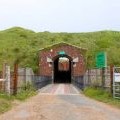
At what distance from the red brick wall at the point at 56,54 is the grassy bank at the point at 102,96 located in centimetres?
2950

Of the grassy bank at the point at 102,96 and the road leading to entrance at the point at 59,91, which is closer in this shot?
the grassy bank at the point at 102,96

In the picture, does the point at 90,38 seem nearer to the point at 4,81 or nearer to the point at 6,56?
the point at 6,56

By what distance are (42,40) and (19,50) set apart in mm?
6253

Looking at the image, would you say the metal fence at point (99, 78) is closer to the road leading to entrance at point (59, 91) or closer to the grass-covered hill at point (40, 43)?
the road leading to entrance at point (59, 91)

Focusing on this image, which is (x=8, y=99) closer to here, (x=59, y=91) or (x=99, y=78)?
(x=99, y=78)

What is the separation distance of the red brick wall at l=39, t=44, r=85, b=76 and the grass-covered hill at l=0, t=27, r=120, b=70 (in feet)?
3.63

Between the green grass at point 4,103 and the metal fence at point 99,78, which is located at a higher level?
the metal fence at point 99,78

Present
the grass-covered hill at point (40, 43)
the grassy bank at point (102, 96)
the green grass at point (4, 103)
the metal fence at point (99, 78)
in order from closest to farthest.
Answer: the green grass at point (4, 103) < the grassy bank at point (102, 96) < the metal fence at point (99, 78) < the grass-covered hill at point (40, 43)

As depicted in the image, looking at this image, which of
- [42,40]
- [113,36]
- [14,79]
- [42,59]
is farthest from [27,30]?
[14,79]

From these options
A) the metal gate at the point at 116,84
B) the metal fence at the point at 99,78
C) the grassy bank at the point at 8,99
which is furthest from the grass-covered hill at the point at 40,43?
the metal gate at the point at 116,84

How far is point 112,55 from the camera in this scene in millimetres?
60469

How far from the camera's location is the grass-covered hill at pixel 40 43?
63319mm

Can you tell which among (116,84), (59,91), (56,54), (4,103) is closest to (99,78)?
(116,84)

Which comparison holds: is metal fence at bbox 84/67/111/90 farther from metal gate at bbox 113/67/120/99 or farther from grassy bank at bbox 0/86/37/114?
grassy bank at bbox 0/86/37/114
